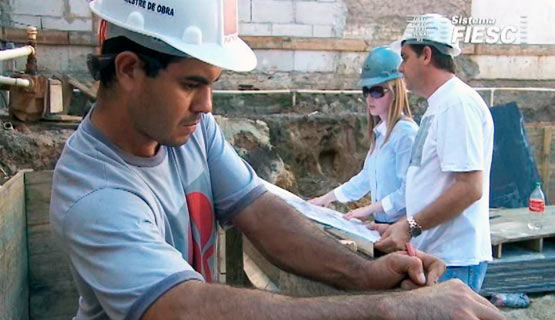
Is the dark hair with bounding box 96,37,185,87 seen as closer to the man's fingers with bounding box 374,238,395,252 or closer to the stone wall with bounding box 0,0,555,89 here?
the man's fingers with bounding box 374,238,395,252

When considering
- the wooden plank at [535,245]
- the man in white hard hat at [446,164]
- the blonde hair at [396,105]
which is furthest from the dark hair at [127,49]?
the wooden plank at [535,245]

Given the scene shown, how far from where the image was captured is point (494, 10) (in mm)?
13188

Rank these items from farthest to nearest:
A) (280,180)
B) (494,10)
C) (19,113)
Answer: (494,10) < (280,180) < (19,113)

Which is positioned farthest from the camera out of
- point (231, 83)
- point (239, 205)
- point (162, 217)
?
point (231, 83)

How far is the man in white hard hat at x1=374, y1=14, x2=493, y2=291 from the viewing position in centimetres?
285

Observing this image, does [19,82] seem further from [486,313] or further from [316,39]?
[316,39]

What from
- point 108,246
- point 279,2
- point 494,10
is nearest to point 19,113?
point 108,246

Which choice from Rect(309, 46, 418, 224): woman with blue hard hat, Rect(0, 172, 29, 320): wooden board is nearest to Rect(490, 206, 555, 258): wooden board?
Rect(309, 46, 418, 224): woman with blue hard hat

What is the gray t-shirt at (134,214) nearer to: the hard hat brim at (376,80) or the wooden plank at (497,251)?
the hard hat brim at (376,80)

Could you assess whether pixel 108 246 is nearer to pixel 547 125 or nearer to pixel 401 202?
pixel 401 202

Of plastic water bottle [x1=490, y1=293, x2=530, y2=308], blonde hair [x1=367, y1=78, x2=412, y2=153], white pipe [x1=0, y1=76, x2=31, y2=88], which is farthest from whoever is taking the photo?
plastic water bottle [x1=490, y1=293, x2=530, y2=308]

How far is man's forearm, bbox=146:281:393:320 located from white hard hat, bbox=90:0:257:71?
24.0 inches

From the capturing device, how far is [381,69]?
385 cm

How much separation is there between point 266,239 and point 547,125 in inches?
405
